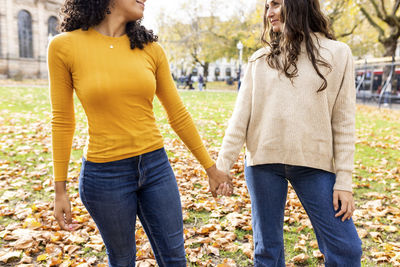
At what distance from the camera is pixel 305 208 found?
1.94 metres

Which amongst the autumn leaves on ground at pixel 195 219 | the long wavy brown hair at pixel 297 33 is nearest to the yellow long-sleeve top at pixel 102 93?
the long wavy brown hair at pixel 297 33

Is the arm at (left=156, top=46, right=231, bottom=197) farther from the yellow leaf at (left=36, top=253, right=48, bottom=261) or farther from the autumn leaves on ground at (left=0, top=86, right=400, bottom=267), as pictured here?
the yellow leaf at (left=36, top=253, right=48, bottom=261)

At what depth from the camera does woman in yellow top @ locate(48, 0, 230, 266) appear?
1683 mm

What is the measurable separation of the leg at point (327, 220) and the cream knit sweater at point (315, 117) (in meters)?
0.06

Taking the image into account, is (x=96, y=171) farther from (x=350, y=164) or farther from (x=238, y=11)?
(x=238, y=11)

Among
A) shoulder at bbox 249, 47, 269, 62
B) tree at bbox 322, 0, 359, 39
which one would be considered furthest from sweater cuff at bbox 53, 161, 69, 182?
tree at bbox 322, 0, 359, 39

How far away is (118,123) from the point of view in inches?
68.1

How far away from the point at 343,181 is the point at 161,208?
3.43ft

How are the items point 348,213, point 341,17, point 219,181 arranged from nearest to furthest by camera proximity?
point 348,213 → point 219,181 → point 341,17

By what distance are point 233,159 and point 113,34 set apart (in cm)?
108

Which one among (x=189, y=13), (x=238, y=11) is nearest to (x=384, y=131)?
(x=238, y=11)

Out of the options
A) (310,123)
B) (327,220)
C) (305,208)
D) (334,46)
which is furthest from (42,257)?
(334,46)

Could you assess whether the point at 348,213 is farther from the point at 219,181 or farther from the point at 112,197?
the point at 112,197

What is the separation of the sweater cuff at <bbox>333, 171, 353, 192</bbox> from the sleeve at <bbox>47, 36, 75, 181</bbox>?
154 cm
